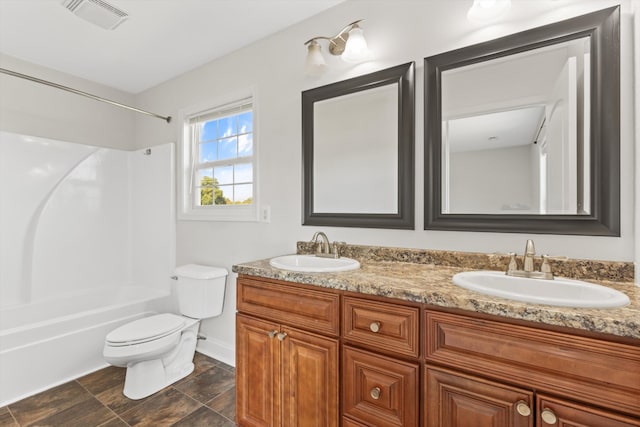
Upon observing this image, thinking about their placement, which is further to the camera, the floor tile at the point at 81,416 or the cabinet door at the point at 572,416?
the floor tile at the point at 81,416

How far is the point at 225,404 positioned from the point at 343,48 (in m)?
2.24

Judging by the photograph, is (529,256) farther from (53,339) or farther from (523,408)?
(53,339)

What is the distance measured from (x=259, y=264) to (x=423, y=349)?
869 millimetres

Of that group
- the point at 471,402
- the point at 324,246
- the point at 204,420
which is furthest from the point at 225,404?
the point at 471,402

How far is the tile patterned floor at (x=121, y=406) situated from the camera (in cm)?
168

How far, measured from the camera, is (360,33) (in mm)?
1593

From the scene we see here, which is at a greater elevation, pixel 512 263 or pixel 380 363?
pixel 512 263

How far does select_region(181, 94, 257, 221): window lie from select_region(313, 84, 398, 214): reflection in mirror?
0.59 metres

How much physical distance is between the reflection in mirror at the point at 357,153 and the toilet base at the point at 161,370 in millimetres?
1444

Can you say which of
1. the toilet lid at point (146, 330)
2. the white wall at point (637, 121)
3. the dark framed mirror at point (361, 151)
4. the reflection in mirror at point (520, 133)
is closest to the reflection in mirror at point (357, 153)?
the dark framed mirror at point (361, 151)

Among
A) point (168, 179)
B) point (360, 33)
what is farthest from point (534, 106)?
point (168, 179)

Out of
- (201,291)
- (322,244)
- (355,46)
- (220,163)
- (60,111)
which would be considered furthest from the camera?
(60,111)

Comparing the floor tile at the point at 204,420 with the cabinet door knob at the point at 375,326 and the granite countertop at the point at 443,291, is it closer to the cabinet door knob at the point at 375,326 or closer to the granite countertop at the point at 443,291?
the granite countertop at the point at 443,291

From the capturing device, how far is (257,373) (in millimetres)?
1424
